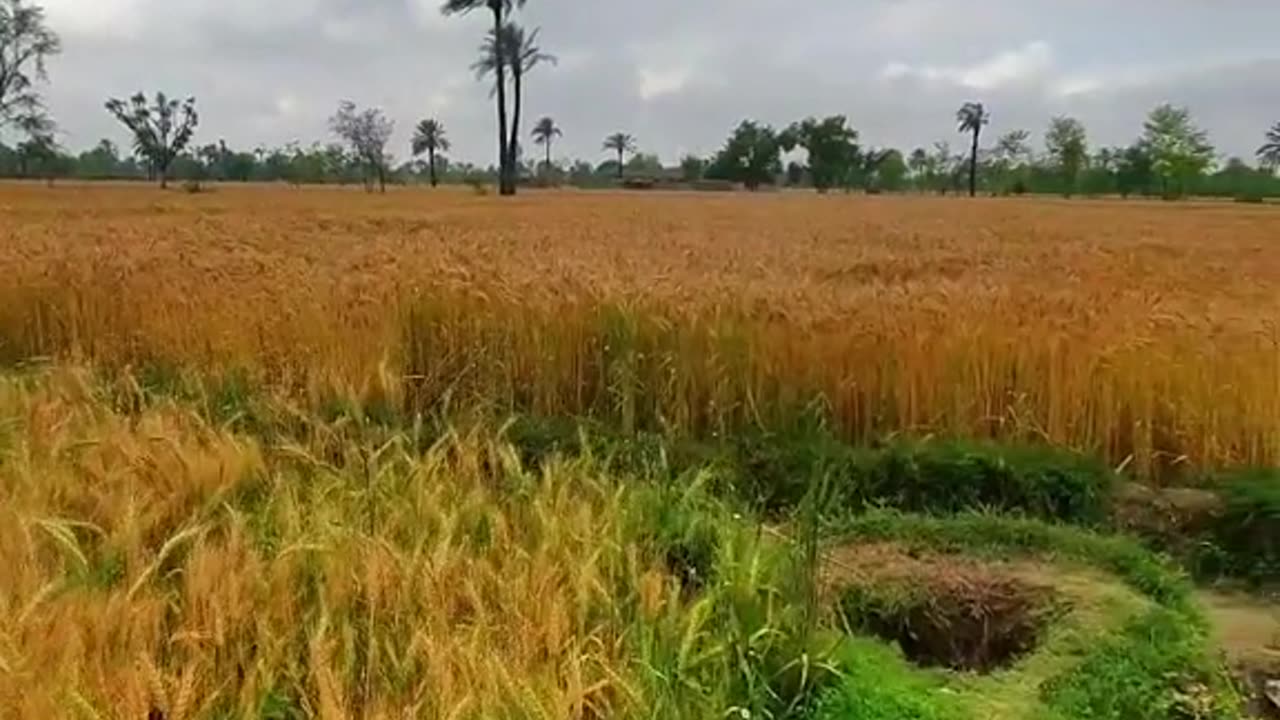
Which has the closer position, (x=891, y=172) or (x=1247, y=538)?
(x=1247, y=538)

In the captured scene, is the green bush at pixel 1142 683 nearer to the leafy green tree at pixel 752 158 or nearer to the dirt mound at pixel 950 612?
the dirt mound at pixel 950 612

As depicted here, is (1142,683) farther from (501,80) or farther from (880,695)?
(501,80)

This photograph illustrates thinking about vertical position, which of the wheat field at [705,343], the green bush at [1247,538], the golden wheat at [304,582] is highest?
the wheat field at [705,343]

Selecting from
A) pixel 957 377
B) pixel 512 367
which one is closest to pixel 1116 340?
pixel 957 377

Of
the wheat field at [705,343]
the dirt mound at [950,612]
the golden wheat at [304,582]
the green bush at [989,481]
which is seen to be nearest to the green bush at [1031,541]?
the green bush at [989,481]

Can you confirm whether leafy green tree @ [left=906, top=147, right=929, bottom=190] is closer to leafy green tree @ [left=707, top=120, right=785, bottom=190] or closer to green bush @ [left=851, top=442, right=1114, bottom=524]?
leafy green tree @ [left=707, top=120, right=785, bottom=190]

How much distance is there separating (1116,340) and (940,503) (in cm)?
145

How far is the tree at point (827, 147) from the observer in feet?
252

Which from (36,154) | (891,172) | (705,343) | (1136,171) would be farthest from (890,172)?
(705,343)

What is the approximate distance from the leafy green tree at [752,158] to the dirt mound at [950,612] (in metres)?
73.8

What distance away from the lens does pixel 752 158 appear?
77188 mm

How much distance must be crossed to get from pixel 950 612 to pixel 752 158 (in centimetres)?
7547

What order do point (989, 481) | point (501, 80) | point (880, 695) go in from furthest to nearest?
point (501, 80) → point (989, 481) → point (880, 695)

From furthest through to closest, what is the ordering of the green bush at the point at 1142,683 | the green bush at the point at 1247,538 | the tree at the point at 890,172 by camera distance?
the tree at the point at 890,172 → the green bush at the point at 1247,538 → the green bush at the point at 1142,683
